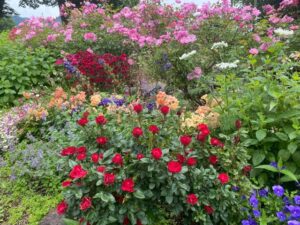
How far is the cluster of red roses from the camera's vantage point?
5.53 metres

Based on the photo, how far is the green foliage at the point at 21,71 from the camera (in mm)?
6671

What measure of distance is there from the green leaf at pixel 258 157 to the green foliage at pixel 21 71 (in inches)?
168

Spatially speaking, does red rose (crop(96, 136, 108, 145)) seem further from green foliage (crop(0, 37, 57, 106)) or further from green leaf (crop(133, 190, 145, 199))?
green foliage (crop(0, 37, 57, 106))

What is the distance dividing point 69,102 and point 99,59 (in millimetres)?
1078

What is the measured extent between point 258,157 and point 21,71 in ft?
16.7

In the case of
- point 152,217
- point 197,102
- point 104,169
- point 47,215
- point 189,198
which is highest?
point 104,169

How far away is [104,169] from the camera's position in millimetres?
2342

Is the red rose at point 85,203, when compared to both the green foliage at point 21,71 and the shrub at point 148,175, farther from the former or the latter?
the green foliage at point 21,71

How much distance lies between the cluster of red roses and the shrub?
9.28 feet

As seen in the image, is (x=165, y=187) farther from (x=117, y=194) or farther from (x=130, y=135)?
(x=130, y=135)

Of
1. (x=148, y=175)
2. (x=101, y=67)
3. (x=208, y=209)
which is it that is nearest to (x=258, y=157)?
(x=208, y=209)

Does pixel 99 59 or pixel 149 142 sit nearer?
pixel 149 142

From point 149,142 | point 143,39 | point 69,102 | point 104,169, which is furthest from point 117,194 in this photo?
point 143,39

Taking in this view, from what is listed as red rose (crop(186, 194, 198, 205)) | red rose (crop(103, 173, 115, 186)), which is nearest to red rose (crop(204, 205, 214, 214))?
red rose (crop(186, 194, 198, 205))
